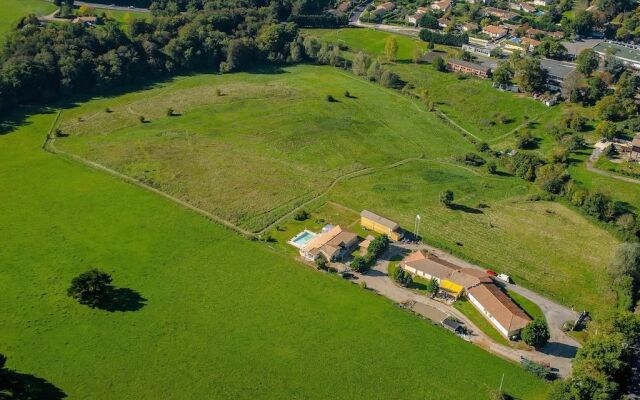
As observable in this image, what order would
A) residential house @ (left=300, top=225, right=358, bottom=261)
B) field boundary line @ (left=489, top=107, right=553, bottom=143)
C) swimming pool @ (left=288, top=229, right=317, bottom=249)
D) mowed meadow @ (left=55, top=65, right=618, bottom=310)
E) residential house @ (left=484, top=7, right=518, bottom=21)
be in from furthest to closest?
residential house @ (left=484, top=7, right=518, bottom=21), field boundary line @ (left=489, top=107, right=553, bottom=143), mowed meadow @ (left=55, top=65, right=618, bottom=310), swimming pool @ (left=288, top=229, right=317, bottom=249), residential house @ (left=300, top=225, right=358, bottom=261)

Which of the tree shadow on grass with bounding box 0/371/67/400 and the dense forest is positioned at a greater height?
the dense forest

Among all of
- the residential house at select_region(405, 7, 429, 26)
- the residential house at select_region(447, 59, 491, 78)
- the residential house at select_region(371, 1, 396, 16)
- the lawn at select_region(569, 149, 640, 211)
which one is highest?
the residential house at select_region(371, 1, 396, 16)

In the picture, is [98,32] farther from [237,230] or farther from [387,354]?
[387,354]

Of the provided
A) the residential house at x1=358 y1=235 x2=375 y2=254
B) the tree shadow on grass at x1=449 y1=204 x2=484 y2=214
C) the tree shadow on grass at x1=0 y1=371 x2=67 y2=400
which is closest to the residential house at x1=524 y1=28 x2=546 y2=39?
the tree shadow on grass at x1=449 y1=204 x2=484 y2=214

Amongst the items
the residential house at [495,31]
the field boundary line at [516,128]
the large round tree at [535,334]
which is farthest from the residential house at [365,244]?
the residential house at [495,31]

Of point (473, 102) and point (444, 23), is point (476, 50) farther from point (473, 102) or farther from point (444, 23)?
point (473, 102)

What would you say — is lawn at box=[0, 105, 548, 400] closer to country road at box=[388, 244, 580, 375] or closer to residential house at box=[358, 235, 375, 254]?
country road at box=[388, 244, 580, 375]

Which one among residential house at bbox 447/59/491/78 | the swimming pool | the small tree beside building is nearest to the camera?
the swimming pool
